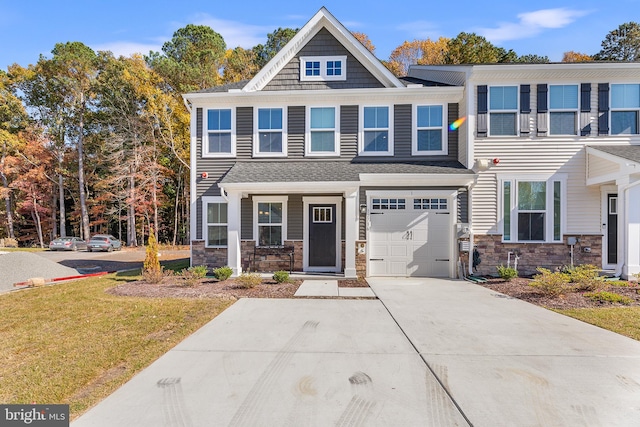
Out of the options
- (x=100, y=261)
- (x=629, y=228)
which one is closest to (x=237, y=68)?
(x=100, y=261)

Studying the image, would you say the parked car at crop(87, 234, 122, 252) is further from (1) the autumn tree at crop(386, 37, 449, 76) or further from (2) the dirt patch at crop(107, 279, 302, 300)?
(1) the autumn tree at crop(386, 37, 449, 76)

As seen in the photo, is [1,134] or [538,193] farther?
[1,134]

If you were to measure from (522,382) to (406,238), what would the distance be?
693cm

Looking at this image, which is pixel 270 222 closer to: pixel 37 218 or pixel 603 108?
pixel 603 108

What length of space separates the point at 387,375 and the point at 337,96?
9.33m

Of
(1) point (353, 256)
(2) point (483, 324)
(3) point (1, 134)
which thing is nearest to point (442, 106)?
(1) point (353, 256)

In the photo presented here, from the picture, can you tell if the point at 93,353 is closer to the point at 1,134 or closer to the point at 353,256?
the point at 353,256

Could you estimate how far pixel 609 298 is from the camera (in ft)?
24.0

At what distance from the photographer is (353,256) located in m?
10.1

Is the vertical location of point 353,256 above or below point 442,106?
below

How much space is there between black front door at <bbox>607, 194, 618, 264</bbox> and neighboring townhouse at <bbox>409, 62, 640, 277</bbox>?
1.0 inches

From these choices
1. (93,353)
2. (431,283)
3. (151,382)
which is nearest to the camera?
(151,382)

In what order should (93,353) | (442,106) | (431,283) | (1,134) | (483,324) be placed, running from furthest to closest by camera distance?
(1,134) → (442,106) → (431,283) → (483,324) → (93,353)

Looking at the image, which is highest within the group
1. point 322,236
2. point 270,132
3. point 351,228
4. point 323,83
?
point 323,83
